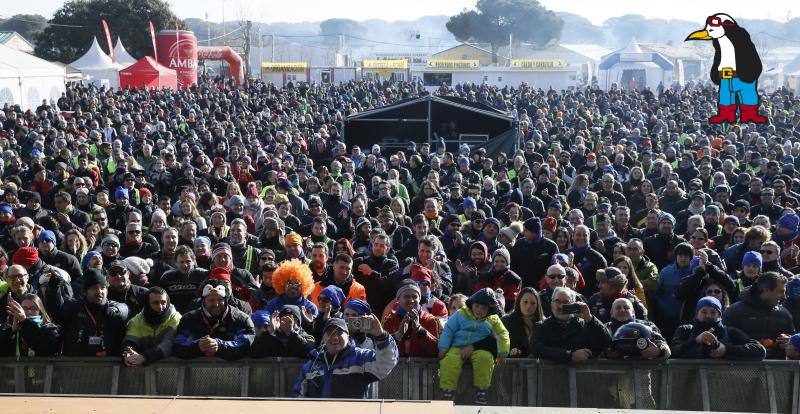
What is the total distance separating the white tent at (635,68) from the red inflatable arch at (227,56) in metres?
26.6

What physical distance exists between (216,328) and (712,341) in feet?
10.9

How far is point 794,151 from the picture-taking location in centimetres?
1766

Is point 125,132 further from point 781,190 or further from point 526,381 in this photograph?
point 526,381

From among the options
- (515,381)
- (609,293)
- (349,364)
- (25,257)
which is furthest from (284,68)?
(349,364)

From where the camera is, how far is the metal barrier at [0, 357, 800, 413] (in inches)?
234

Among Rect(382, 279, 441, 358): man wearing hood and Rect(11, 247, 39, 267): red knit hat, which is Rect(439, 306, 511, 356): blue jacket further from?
Rect(11, 247, 39, 267): red knit hat

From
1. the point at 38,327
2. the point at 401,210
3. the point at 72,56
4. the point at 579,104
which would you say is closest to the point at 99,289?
the point at 38,327

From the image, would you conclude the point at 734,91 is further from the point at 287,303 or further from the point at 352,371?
the point at 352,371

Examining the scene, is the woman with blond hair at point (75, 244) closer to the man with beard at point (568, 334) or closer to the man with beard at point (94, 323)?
the man with beard at point (94, 323)

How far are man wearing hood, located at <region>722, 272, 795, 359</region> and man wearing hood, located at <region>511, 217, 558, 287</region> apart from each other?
2.31 metres

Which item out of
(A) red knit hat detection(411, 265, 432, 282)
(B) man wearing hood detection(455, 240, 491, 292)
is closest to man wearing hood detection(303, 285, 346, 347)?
(A) red knit hat detection(411, 265, 432, 282)

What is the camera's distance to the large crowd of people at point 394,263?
6098 mm

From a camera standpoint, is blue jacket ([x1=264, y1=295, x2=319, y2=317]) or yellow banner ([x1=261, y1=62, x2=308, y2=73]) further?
yellow banner ([x1=261, y1=62, x2=308, y2=73])

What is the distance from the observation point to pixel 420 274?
742cm
